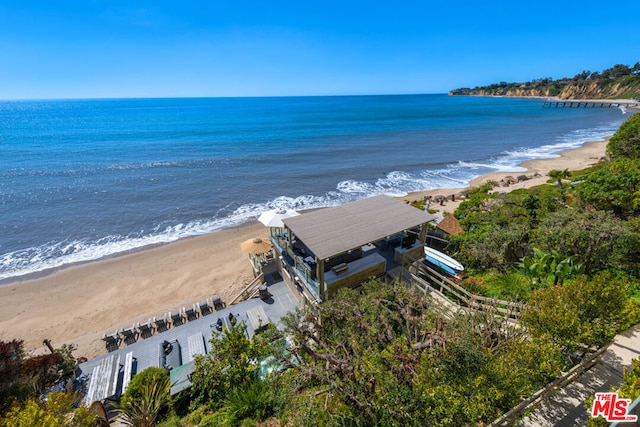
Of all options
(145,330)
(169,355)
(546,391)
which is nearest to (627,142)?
(546,391)

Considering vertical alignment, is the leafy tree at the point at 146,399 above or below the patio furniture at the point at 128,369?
above

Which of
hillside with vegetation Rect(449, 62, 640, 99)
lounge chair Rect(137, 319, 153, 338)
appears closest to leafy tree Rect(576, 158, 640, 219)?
lounge chair Rect(137, 319, 153, 338)

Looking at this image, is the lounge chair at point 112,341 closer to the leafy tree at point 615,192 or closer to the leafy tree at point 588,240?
the leafy tree at point 588,240

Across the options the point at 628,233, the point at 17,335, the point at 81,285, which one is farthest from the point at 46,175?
the point at 628,233

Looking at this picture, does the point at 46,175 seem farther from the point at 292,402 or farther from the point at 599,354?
the point at 599,354

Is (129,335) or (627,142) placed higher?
(627,142)

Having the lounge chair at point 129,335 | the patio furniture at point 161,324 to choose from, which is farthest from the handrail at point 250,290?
the lounge chair at point 129,335

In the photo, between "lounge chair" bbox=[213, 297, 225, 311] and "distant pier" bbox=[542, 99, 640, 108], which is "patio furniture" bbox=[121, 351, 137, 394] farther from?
"distant pier" bbox=[542, 99, 640, 108]

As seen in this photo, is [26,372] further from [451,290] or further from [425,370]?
[451,290]
